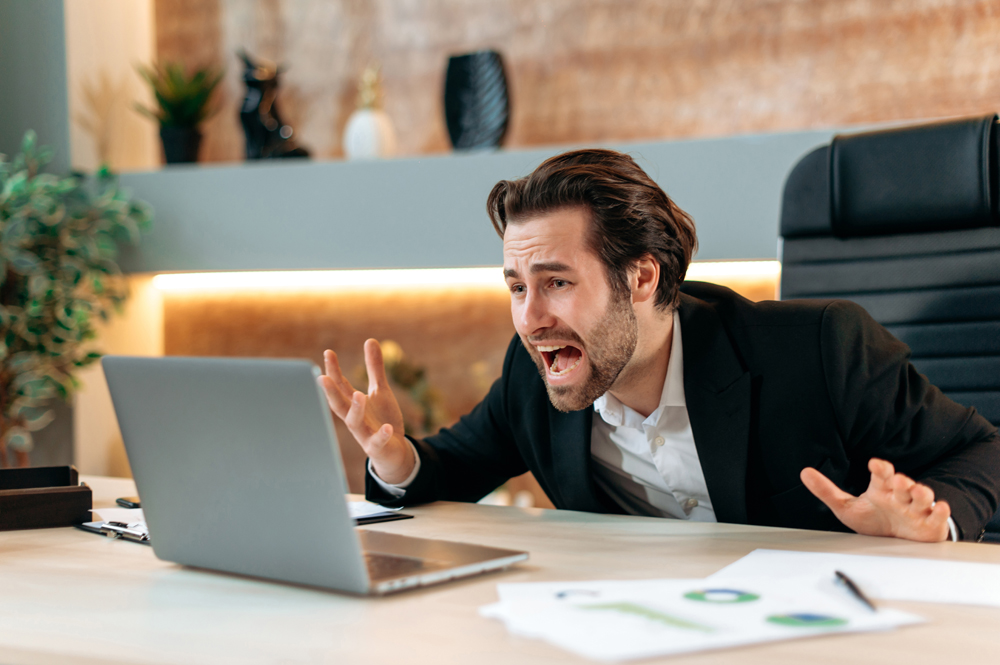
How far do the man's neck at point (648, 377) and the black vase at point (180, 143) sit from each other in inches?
83.5

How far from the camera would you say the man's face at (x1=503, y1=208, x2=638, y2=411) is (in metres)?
1.41

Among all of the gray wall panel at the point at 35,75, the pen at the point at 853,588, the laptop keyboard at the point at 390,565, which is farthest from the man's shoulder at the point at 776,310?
the gray wall panel at the point at 35,75

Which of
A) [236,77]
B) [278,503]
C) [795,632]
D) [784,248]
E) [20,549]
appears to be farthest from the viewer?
[236,77]

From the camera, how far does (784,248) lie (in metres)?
1.79

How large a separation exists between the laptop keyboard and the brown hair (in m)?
0.67

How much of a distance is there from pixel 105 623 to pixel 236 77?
9.29ft

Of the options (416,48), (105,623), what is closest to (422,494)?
(105,623)

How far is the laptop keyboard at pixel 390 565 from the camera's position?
0.88 m

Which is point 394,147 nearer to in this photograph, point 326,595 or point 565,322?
point 565,322

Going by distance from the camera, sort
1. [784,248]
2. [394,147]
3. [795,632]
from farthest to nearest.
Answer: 1. [394,147]
2. [784,248]
3. [795,632]

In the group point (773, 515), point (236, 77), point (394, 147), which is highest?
point (236, 77)

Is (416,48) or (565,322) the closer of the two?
(565,322)

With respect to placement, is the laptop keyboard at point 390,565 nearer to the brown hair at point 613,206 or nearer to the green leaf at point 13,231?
the brown hair at point 613,206

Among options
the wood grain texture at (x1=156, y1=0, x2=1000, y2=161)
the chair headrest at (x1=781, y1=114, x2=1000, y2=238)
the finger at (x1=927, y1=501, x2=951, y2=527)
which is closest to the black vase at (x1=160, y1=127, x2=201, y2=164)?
the wood grain texture at (x1=156, y1=0, x2=1000, y2=161)
